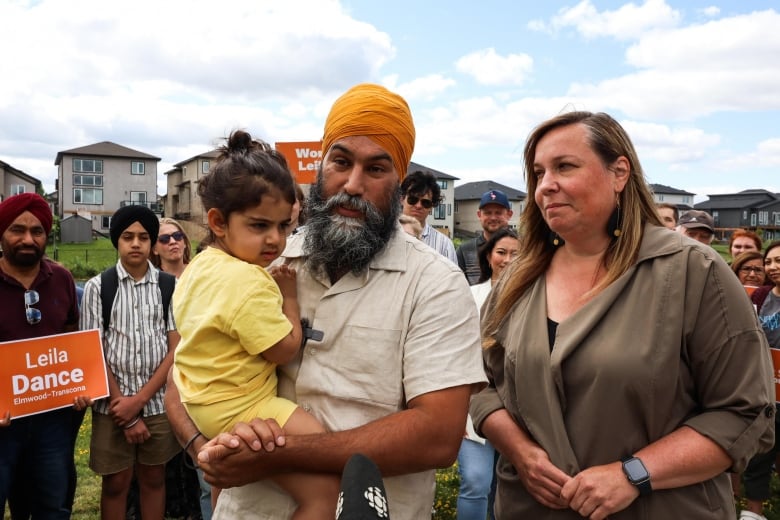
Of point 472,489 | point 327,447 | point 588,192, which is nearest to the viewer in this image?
point 327,447

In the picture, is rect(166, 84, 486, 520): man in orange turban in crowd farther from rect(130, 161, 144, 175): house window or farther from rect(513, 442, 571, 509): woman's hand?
rect(130, 161, 144, 175): house window

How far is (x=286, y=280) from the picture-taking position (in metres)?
2.28

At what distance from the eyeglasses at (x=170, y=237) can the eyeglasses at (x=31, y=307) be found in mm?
1769

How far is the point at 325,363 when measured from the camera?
2.10 m

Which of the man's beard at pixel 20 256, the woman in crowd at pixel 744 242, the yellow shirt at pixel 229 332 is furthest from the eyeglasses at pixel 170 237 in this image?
the woman in crowd at pixel 744 242

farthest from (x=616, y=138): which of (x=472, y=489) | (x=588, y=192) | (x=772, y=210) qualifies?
(x=772, y=210)

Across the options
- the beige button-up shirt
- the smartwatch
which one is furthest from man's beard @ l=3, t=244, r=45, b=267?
the smartwatch

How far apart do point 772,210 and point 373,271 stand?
97.5 m

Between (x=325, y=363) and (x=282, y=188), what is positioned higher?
(x=282, y=188)

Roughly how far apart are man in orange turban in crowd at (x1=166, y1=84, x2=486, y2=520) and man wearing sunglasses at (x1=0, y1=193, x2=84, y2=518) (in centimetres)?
267

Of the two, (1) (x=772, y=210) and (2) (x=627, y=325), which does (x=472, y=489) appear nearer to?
(2) (x=627, y=325)

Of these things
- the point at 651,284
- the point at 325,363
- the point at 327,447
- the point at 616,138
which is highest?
Answer: the point at 616,138

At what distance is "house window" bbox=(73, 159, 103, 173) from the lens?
7562cm

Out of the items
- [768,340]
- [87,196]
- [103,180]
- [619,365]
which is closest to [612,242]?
[619,365]
